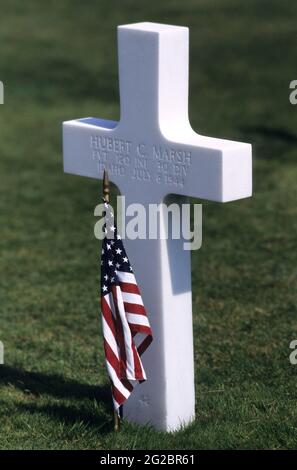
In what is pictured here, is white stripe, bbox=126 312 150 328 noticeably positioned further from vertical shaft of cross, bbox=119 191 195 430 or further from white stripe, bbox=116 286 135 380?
vertical shaft of cross, bbox=119 191 195 430

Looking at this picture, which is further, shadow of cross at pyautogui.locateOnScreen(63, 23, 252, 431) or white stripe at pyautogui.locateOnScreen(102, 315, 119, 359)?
white stripe at pyautogui.locateOnScreen(102, 315, 119, 359)

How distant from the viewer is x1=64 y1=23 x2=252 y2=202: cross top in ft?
25.3

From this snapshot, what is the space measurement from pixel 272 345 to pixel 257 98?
11018mm

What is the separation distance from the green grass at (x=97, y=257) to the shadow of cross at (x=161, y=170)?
0.37m

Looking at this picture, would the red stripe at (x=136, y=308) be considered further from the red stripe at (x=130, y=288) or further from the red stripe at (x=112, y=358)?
the red stripe at (x=112, y=358)

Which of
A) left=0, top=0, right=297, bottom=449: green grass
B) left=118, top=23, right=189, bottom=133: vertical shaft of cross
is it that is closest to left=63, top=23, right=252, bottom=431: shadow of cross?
left=118, top=23, right=189, bottom=133: vertical shaft of cross

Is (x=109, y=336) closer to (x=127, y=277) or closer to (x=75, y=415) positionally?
(x=127, y=277)

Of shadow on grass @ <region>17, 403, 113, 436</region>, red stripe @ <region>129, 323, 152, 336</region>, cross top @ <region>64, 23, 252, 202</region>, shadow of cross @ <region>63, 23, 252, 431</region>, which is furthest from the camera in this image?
shadow on grass @ <region>17, 403, 113, 436</region>

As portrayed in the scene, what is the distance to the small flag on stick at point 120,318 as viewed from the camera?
26.3 feet

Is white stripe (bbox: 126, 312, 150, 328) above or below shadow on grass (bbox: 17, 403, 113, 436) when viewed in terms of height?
above

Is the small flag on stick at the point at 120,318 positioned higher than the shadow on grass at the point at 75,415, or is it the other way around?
the small flag on stick at the point at 120,318

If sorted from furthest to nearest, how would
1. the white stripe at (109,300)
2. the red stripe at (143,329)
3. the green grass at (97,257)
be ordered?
1. the green grass at (97,257)
2. the white stripe at (109,300)
3. the red stripe at (143,329)

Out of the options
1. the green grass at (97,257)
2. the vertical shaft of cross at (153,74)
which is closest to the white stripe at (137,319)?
the green grass at (97,257)

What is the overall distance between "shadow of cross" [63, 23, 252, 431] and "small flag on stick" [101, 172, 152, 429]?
0.21m
